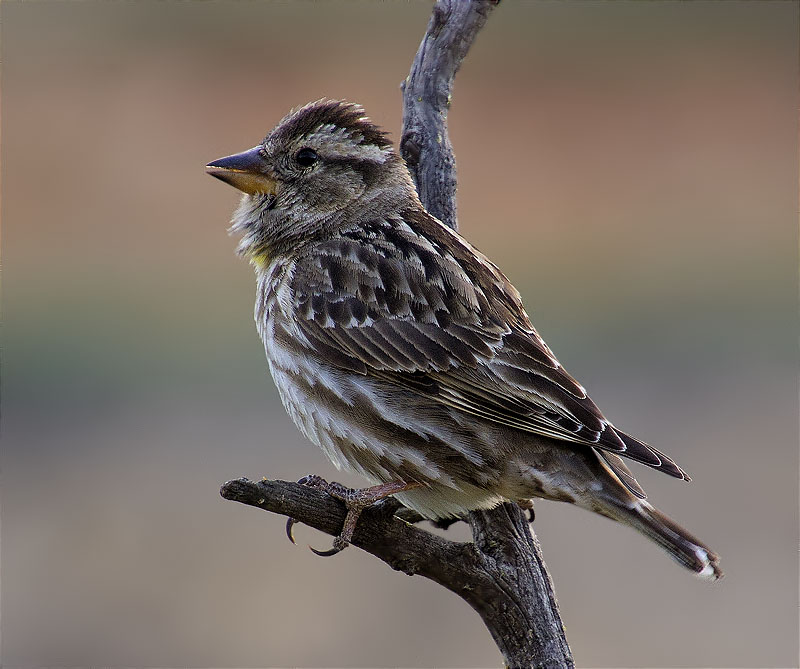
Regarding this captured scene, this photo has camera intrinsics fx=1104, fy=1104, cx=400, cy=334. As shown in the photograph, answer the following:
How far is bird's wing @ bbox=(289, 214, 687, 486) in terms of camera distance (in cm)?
549

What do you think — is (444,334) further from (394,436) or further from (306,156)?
(306,156)

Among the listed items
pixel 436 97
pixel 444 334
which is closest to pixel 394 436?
pixel 444 334

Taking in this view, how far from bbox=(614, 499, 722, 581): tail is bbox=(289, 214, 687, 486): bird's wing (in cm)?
19

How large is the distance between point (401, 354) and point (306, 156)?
147 cm

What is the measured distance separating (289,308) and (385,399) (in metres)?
0.79

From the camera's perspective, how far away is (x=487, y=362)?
18.6 ft

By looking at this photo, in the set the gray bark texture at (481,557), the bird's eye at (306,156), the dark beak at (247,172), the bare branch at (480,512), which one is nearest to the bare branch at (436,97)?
the bare branch at (480,512)

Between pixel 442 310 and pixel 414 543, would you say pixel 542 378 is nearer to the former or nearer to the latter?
pixel 442 310

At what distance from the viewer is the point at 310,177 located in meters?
6.43

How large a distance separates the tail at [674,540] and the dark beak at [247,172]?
9.03 ft

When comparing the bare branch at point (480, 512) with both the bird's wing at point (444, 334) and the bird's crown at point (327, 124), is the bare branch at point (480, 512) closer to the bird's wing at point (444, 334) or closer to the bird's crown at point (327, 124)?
the bird's crown at point (327, 124)

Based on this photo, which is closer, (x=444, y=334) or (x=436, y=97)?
(x=444, y=334)

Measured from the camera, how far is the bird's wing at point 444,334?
5492 millimetres

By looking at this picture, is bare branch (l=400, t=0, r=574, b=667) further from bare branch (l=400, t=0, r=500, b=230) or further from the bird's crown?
the bird's crown
